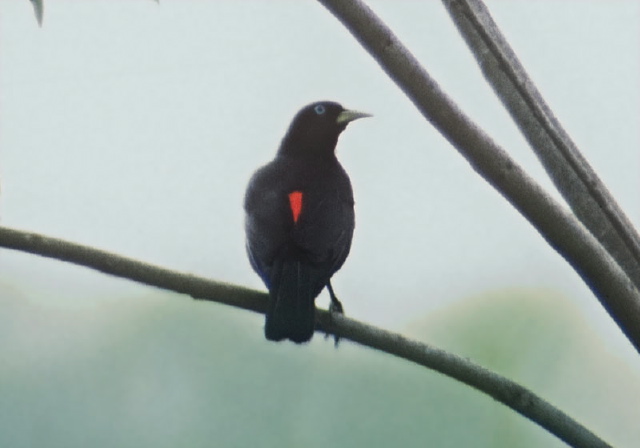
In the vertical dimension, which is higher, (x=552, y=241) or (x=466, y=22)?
(x=466, y=22)

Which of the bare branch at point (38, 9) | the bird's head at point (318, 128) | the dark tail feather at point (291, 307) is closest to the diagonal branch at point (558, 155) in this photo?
the dark tail feather at point (291, 307)

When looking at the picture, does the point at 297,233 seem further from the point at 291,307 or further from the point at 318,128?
the point at 318,128

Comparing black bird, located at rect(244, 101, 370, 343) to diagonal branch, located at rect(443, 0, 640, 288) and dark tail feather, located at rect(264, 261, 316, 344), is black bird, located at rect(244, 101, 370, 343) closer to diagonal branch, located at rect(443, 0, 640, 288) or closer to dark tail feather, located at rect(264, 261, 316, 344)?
dark tail feather, located at rect(264, 261, 316, 344)

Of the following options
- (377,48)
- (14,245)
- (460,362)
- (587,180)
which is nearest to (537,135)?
(587,180)

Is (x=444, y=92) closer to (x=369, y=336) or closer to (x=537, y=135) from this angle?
(x=537, y=135)

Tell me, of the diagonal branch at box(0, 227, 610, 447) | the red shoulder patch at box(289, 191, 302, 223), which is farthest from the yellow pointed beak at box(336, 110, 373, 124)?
the diagonal branch at box(0, 227, 610, 447)

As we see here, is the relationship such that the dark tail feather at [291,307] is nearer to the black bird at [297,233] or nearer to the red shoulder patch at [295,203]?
the black bird at [297,233]
